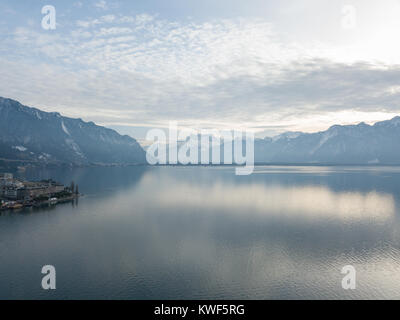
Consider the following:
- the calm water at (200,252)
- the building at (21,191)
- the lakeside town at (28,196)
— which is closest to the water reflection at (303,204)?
the calm water at (200,252)

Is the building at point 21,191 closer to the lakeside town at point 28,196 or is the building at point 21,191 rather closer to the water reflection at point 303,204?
the lakeside town at point 28,196

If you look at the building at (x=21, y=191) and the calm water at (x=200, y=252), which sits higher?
the building at (x=21, y=191)

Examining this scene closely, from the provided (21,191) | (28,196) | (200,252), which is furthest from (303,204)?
(21,191)

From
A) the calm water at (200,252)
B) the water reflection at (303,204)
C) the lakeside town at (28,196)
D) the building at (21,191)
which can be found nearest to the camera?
the calm water at (200,252)

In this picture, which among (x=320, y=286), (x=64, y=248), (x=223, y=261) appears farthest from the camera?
(x=64, y=248)

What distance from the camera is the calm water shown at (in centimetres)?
3606

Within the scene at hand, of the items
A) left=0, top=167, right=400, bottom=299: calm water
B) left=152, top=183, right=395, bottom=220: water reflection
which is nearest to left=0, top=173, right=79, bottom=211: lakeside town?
Result: left=0, top=167, right=400, bottom=299: calm water

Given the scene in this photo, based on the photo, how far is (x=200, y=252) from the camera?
161ft

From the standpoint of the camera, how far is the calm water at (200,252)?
36062 mm

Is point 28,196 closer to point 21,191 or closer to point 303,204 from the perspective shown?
point 21,191
